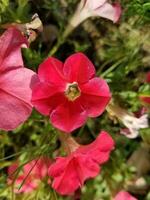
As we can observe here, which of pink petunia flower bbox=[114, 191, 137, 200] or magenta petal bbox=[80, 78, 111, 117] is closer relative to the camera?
magenta petal bbox=[80, 78, 111, 117]

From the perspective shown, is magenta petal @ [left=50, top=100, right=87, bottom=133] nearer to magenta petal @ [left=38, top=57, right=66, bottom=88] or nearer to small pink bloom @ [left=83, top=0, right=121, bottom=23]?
magenta petal @ [left=38, top=57, right=66, bottom=88]

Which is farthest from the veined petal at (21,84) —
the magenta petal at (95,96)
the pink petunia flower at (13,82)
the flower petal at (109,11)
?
the flower petal at (109,11)

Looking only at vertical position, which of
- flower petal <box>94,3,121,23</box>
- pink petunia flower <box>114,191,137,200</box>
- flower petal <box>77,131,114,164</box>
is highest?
flower petal <box>94,3,121,23</box>

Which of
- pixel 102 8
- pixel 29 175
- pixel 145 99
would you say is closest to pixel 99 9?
pixel 102 8

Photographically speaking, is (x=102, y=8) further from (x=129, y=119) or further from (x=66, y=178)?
(x=66, y=178)

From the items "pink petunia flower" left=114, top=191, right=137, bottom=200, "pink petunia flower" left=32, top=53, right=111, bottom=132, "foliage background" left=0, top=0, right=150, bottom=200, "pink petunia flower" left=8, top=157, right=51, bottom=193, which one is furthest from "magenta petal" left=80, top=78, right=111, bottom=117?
"pink petunia flower" left=114, top=191, right=137, bottom=200

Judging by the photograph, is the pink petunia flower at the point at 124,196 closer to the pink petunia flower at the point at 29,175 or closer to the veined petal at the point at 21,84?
the pink petunia flower at the point at 29,175
